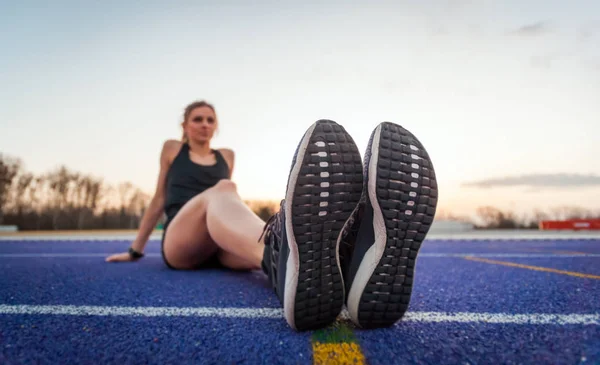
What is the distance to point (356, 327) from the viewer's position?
125 centimetres

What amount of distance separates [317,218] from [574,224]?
2421cm

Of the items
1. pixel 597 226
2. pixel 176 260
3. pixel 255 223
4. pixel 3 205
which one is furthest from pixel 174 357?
pixel 3 205

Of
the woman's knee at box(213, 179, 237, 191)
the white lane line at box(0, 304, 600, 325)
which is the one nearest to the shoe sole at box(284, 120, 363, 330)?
the white lane line at box(0, 304, 600, 325)

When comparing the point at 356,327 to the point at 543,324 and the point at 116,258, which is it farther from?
the point at 116,258

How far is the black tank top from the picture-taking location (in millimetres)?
2936

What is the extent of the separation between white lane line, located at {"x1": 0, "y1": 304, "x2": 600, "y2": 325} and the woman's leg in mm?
540

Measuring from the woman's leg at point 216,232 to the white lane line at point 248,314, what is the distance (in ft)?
1.77

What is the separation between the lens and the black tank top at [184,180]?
2.94 meters

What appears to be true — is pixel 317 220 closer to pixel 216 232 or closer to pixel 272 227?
pixel 272 227

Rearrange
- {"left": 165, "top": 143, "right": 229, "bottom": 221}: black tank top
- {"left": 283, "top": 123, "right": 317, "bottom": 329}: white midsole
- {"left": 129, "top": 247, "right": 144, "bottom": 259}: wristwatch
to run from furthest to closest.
Answer: {"left": 129, "top": 247, "right": 144, "bottom": 259}: wristwatch < {"left": 165, "top": 143, "right": 229, "bottom": 221}: black tank top < {"left": 283, "top": 123, "right": 317, "bottom": 329}: white midsole

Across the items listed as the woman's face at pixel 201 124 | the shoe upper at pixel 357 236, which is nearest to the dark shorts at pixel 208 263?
the woman's face at pixel 201 124

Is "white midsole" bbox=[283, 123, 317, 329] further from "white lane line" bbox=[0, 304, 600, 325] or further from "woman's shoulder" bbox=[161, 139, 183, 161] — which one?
"woman's shoulder" bbox=[161, 139, 183, 161]

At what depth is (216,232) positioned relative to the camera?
6.98 feet

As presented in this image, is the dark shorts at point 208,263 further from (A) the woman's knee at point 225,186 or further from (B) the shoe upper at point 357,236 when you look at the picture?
(B) the shoe upper at point 357,236
